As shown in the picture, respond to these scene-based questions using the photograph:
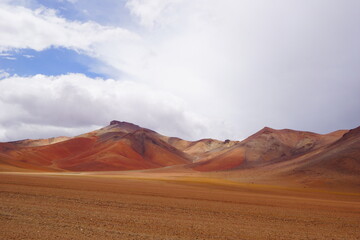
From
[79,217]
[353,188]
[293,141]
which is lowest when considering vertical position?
[353,188]

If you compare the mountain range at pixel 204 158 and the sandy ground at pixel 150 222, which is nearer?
the sandy ground at pixel 150 222

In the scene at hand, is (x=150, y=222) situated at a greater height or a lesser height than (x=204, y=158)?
lesser

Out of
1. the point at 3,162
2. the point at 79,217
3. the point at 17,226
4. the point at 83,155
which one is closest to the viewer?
the point at 17,226

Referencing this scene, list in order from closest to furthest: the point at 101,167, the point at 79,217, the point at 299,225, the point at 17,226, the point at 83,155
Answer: the point at 17,226 → the point at 79,217 → the point at 299,225 → the point at 101,167 → the point at 83,155

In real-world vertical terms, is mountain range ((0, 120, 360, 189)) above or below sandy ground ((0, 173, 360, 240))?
above

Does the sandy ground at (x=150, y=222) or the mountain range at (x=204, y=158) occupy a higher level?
the mountain range at (x=204, y=158)

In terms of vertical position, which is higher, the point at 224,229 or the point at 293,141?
the point at 293,141

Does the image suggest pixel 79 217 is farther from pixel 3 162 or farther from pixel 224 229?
pixel 3 162

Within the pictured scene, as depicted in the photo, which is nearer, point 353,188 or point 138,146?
point 353,188

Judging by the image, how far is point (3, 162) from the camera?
234 feet

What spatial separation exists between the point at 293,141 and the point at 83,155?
8263cm

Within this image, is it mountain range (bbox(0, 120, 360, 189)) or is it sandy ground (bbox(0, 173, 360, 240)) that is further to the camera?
mountain range (bbox(0, 120, 360, 189))

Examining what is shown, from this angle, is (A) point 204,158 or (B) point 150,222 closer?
(B) point 150,222

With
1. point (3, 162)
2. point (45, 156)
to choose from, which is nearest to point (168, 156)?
point (45, 156)
